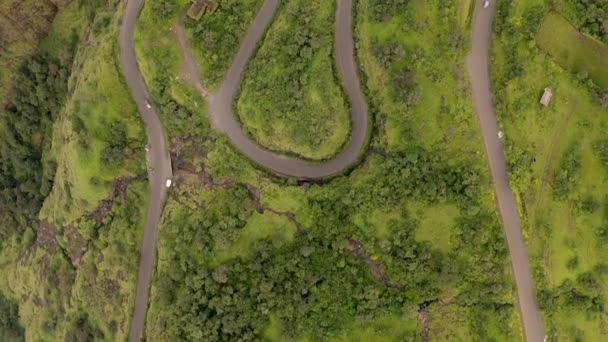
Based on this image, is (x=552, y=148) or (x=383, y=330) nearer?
(x=552, y=148)

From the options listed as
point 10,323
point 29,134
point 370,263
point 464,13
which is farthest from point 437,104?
point 10,323

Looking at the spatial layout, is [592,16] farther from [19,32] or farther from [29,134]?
[29,134]

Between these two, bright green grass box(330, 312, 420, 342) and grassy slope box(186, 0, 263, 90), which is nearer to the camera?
bright green grass box(330, 312, 420, 342)

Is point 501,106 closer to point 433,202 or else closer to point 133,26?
point 433,202

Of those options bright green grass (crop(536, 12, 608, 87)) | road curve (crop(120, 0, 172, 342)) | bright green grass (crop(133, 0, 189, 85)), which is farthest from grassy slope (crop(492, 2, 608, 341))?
road curve (crop(120, 0, 172, 342))

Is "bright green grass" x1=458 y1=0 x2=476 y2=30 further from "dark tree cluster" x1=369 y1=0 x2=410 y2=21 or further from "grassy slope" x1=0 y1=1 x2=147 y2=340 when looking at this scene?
"grassy slope" x1=0 y1=1 x2=147 y2=340

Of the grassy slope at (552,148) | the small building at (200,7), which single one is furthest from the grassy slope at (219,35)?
the grassy slope at (552,148)

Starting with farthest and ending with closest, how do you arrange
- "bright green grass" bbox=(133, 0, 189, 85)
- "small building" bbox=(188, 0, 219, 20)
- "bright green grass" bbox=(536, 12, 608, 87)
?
"bright green grass" bbox=(133, 0, 189, 85), "small building" bbox=(188, 0, 219, 20), "bright green grass" bbox=(536, 12, 608, 87)
